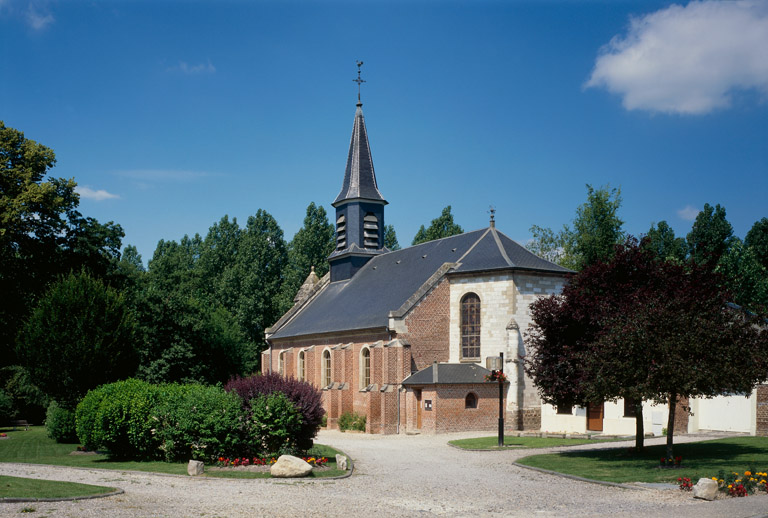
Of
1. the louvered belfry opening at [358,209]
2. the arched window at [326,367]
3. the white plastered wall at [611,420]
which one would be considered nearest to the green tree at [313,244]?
the louvered belfry opening at [358,209]

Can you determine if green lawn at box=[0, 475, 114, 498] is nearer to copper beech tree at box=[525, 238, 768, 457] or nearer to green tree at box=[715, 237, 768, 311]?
copper beech tree at box=[525, 238, 768, 457]

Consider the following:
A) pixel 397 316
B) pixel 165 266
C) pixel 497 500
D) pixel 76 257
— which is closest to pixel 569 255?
pixel 397 316

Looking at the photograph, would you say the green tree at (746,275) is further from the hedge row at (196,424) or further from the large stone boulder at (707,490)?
the large stone boulder at (707,490)

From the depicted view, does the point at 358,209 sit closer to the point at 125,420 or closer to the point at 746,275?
the point at 125,420

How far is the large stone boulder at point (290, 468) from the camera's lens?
1767 cm

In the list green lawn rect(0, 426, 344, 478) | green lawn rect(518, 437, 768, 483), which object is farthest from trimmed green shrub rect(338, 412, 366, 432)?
green lawn rect(518, 437, 768, 483)

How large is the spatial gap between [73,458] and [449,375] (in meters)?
17.5

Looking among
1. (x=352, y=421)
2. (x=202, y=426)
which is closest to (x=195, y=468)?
(x=202, y=426)

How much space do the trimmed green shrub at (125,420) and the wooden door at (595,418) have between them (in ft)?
63.9

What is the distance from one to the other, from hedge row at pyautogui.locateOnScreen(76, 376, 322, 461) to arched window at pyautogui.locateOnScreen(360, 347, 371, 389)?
1715cm

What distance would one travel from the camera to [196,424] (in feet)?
66.2

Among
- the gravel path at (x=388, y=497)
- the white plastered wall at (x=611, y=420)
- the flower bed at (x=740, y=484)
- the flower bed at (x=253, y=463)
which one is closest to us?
the gravel path at (x=388, y=497)

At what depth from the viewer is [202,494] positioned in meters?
15.2

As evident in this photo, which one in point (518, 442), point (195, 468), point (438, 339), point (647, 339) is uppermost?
point (647, 339)
